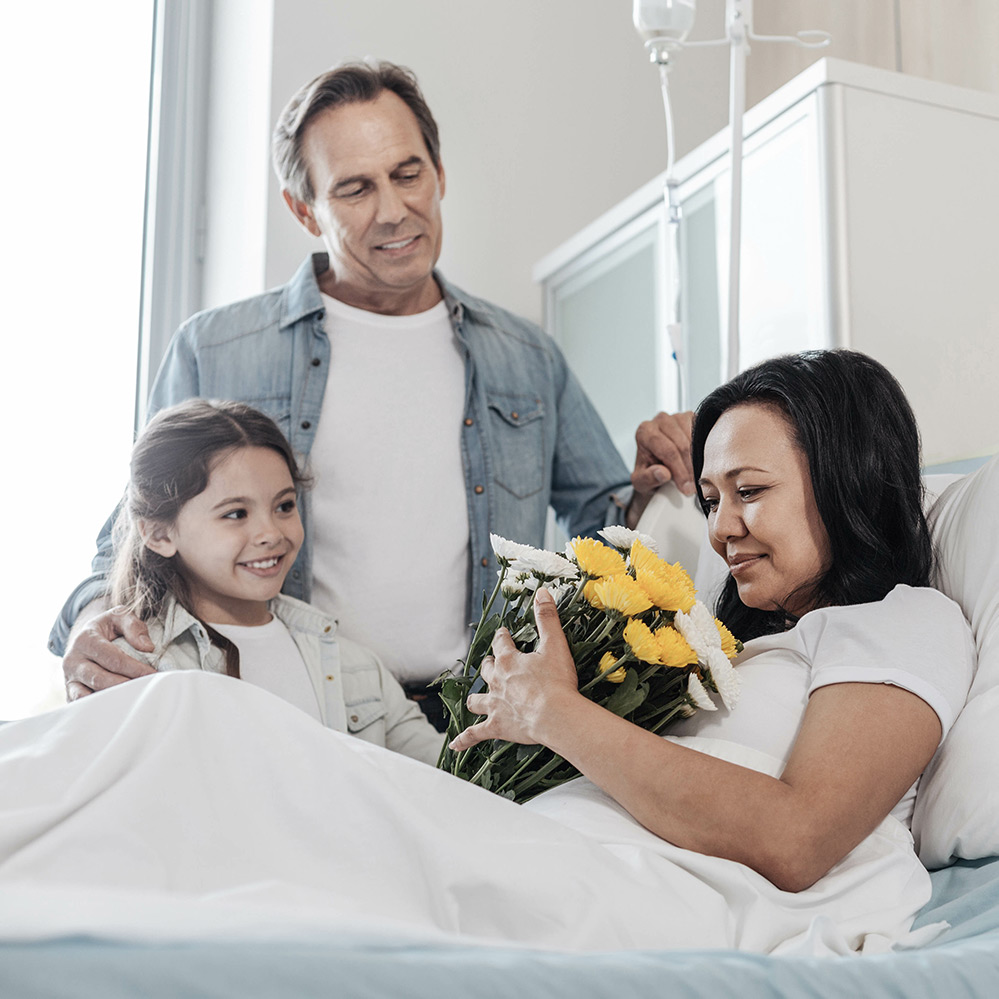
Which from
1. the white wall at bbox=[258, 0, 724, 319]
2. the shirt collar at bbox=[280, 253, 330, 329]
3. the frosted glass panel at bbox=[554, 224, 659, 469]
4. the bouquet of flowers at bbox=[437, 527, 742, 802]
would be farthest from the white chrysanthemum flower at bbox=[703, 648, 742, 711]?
the white wall at bbox=[258, 0, 724, 319]

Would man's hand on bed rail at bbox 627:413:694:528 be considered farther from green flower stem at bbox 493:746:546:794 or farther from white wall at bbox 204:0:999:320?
white wall at bbox 204:0:999:320

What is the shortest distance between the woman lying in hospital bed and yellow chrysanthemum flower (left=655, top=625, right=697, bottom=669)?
0.26 feet

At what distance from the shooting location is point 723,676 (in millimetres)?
986

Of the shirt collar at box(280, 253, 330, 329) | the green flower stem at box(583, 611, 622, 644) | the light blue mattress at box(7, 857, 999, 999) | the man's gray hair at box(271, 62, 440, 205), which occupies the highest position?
the man's gray hair at box(271, 62, 440, 205)

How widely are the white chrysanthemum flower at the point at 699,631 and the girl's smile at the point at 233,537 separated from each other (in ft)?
2.35

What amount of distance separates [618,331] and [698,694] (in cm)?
165

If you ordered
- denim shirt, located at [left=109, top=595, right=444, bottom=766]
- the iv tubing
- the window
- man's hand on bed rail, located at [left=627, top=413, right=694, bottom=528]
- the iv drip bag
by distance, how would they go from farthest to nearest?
1. the window
2. the iv drip bag
3. the iv tubing
4. man's hand on bed rail, located at [left=627, top=413, right=694, bottom=528]
5. denim shirt, located at [left=109, top=595, right=444, bottom=766]

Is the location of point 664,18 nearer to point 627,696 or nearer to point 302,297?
point 302,297

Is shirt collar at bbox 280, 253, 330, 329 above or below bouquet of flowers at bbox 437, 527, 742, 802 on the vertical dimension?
above

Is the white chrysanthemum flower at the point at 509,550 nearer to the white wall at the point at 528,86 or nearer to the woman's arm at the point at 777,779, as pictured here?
the woman's arm at the point at 777,779

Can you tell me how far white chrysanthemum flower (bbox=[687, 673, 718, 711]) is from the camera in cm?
99

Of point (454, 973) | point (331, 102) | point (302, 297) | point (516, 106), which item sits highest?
point (516, 106)

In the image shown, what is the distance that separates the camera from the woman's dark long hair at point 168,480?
155cm

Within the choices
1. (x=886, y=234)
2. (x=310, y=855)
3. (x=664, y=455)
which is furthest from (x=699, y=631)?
(x=886, y=234)
